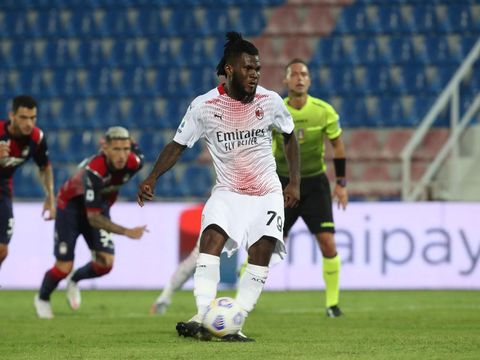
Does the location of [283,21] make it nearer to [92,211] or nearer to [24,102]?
[92,211]

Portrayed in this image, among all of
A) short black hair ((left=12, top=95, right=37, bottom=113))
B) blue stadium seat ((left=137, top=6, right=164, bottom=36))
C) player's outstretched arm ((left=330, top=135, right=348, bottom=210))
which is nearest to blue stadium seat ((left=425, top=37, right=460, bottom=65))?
blue stadium seat ((left=137, top=6, right=164, bottom=36))

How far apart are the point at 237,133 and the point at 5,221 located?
3714 mm

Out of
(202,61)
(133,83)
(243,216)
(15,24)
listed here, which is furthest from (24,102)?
(15,24)

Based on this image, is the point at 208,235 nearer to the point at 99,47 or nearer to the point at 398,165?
the point at 398,165

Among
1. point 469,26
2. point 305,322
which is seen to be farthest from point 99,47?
point 305,322

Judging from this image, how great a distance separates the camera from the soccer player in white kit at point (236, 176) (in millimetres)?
7566

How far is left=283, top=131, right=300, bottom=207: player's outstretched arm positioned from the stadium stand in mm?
10232

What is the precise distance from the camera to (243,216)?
7.64 meters

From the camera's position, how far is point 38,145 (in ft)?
35.3

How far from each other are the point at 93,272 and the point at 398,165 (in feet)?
25.3

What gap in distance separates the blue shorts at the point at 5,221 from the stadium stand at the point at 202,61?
746 centimetres

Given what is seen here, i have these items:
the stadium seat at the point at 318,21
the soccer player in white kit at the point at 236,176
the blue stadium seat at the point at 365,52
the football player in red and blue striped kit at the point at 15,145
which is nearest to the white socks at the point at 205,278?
the soccer player in white kit at the point at 236,176

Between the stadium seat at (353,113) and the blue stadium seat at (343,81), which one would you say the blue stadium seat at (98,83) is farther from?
the stadium seat at (353,113)

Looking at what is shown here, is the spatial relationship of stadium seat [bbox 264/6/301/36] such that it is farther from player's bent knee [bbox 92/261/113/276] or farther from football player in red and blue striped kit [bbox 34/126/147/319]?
player's bent knee [bbox 92/261/113/276]
